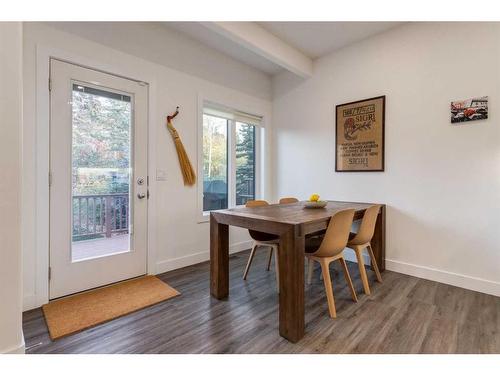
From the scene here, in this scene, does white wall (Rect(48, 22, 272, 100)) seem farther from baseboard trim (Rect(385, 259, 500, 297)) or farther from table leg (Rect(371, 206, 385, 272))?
baseboard trim (Rect(385, 259, 500, 297))

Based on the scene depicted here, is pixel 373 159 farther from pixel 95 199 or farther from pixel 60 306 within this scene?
pixel 60 306

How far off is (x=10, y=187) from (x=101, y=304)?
49.1 inches

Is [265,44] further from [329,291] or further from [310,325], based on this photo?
[310,325]

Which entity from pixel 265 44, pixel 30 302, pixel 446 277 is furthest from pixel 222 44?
pixel 446 277

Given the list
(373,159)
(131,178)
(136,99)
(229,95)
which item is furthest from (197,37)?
(373,159)

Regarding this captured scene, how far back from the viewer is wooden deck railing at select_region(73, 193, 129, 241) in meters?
2.36

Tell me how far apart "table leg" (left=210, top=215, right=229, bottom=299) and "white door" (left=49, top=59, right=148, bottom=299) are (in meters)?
0.92

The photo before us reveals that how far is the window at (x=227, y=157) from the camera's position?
3.44 m

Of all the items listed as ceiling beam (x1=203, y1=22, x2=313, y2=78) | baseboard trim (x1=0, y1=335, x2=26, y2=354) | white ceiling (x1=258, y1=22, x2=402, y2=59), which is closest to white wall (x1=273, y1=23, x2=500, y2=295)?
white ceiling (x1=258, y1=22, x2=402, y2=59)

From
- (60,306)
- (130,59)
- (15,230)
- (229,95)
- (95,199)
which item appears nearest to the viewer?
(15,230)

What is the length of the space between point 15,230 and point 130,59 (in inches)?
77.3

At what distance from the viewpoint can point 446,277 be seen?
2578mm

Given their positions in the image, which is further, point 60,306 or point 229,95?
point 229,95

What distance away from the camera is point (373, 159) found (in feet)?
10.0
